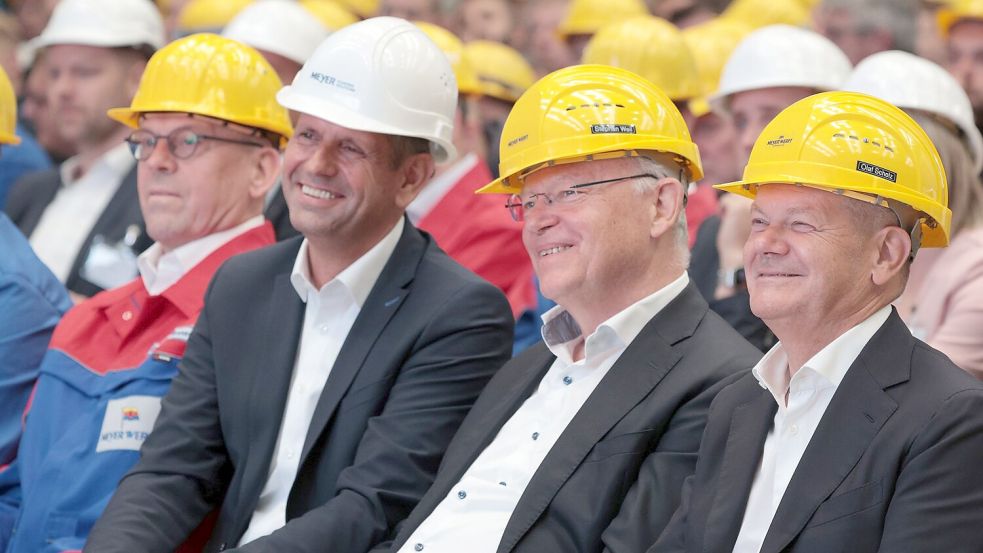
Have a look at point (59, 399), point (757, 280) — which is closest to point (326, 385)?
point (59, 399)

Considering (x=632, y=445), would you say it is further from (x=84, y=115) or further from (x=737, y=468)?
(x=84, y=115)

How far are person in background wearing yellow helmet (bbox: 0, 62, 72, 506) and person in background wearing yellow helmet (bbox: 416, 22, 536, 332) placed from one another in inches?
48.2

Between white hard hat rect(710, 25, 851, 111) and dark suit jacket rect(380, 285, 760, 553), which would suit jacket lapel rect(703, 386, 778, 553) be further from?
white hard hat rect(710, 25, 851, 111)

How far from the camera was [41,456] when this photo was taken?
12.9 ft

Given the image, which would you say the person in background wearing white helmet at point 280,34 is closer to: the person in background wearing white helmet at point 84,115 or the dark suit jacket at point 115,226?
the person in background wearing white helmet at point 84,115

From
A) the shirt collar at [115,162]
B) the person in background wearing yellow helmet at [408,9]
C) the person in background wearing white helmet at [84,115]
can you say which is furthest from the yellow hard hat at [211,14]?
the shirt collar at [115,162]

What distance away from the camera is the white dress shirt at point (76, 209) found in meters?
5.54

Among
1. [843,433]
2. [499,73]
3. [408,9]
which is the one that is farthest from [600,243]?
[408,9]

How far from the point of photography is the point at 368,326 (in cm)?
358

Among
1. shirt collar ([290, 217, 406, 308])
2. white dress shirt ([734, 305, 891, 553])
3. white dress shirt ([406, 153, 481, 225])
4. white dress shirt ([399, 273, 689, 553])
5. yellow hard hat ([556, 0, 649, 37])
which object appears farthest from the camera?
yellow hard hat ([556, 0, 649, 37])

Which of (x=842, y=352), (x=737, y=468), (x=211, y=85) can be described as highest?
(x=211, y=85)

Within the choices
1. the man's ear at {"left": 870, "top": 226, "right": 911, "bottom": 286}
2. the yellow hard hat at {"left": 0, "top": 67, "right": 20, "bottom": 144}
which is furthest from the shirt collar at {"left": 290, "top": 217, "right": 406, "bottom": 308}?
the man's ear at {"left": 870, "top": 226, "right": 911, "bottom": 286}

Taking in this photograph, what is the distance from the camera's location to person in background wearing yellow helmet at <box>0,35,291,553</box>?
12.6 ft

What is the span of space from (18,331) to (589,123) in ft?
6.18
